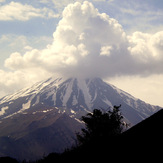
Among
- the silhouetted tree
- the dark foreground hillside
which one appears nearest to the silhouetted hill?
the dark foreground hillside

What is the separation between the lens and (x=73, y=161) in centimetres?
949

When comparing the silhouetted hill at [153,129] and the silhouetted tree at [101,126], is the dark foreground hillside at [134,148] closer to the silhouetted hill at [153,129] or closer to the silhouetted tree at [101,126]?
the silhouetted hill at [153,129]

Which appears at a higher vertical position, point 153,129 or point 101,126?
point 153,129

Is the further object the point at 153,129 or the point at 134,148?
the point at 153,129

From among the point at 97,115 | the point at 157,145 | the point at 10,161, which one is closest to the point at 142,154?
the point at 157,145

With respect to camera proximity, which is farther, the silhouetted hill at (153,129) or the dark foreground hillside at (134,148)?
the silhouetted hill at (153,129)

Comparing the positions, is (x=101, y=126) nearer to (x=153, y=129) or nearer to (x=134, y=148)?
(x=153, y=129)

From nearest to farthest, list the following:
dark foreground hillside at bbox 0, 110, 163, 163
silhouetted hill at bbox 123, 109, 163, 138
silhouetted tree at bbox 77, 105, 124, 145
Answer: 1. dark foreground hillside at bbox 0, 110, 163, 163
2. silhouetted hill at bbox 123, 109, 163, 138
3. silhouetted tree at bbox 77, 105, 124, 145

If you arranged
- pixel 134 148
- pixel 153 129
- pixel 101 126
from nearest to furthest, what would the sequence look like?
pixel 134 148 < pixel 153 129 < pixel 101 126

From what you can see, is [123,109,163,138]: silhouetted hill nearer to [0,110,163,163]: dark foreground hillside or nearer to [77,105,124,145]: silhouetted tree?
[0,110,163,163]: dark foreground hillside

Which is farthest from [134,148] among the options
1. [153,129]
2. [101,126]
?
[101,126]

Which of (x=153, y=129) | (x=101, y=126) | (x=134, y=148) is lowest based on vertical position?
(x=101, y=126)

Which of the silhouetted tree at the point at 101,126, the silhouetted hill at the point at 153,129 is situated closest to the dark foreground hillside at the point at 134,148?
the silhouetted hill at the point at 153,129

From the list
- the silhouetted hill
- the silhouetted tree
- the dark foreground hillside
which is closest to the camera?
the dark foreground hillside
